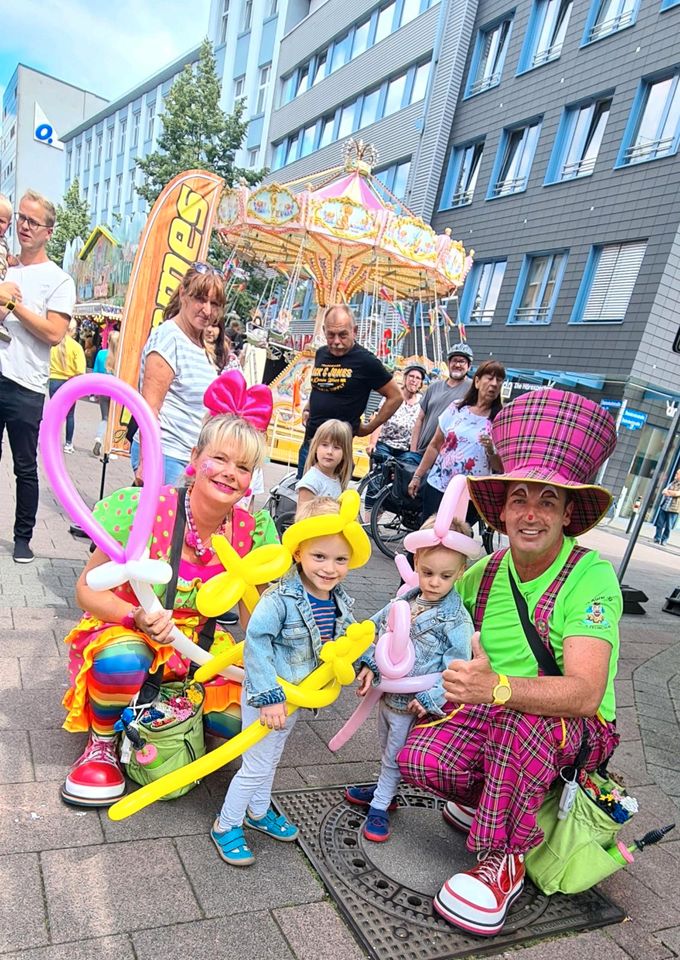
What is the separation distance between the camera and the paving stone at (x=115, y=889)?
1588 mm

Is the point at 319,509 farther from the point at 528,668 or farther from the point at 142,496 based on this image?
the point at 528,668

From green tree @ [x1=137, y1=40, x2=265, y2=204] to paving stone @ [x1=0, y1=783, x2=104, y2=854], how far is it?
22.4 metres

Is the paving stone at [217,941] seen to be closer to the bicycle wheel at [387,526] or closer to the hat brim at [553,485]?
the hat brim at [553,485]

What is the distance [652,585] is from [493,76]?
14944 millimetres

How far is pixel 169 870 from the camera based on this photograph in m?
1.81

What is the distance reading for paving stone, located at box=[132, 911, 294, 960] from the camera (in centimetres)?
155

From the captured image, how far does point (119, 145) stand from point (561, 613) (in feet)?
171

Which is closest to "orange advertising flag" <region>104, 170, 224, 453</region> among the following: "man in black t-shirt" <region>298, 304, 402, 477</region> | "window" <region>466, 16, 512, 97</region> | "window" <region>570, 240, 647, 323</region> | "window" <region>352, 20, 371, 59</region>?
"man in black t-shirt" <region>298, 304, 402, 477</region>

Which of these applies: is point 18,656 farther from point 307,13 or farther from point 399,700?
point 307,13

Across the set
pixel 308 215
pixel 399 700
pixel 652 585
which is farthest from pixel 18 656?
pixel 308 215

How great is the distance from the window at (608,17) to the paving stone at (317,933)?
55.9 feet

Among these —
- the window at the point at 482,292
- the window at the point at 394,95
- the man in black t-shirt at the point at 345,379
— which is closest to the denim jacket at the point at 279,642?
the man in black t-shirt at the point at 345,379

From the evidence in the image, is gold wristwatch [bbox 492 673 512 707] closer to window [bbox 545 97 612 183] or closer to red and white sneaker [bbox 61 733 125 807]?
red and white sneaker [bbox 61 733 125 807]

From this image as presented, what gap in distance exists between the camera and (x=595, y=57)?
14117 mm
